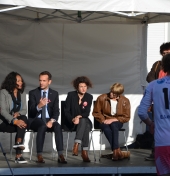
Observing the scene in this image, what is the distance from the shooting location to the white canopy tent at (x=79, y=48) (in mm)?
8750

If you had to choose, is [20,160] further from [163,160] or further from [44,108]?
[163,160]

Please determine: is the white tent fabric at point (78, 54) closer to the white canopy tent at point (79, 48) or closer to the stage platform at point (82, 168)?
the white canopy tent at point (79, 48)

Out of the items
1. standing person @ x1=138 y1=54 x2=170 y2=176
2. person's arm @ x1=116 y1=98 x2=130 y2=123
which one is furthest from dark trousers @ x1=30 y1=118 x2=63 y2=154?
standing person @ x1=138 y1=54 x2=170 y2=176

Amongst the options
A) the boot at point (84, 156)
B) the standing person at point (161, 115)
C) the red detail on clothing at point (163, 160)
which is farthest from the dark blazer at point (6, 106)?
the red detail on clothing at point (163, 160)

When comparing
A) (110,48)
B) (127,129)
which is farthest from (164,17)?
(127,129)

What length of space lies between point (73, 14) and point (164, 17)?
1.40 m

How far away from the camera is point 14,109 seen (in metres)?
7.75

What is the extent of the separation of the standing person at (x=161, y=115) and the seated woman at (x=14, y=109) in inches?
132

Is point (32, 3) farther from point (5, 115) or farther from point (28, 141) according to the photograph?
point (28, 141)

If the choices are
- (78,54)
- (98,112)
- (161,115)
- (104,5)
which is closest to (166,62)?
(161,115)

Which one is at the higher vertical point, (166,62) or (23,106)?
(166,62)

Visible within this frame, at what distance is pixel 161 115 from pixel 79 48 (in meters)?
4.80

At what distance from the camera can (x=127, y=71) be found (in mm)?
9125

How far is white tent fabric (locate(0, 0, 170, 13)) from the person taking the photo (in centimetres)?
661
